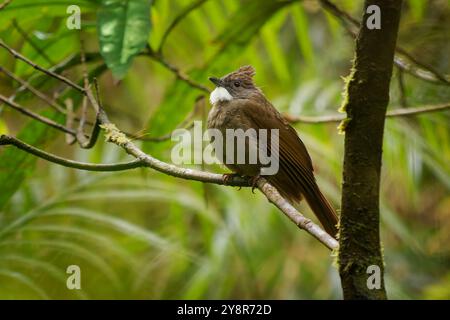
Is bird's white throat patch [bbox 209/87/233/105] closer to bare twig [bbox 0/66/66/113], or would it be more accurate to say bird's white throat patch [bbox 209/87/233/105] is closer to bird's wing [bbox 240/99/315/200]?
bird's wing [bbox 240/99/315/200]

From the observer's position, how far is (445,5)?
529 centimetres

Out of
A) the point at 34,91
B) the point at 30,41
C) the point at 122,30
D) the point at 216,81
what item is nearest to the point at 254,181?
the point at 216,81

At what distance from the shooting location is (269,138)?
350 centimetres

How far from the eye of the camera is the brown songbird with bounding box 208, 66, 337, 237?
127 inches

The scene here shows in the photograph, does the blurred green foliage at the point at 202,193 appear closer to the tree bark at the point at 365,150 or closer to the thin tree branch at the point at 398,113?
the thin tree branch at the point at 398,113

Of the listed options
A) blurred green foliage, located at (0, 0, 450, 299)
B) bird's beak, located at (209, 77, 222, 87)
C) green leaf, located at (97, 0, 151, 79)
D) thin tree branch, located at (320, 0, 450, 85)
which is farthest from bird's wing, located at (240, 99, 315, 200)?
green leaf, located at (97, 0, 151, 79)

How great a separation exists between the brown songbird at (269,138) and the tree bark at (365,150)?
114cm

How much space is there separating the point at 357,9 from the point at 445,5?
68cm

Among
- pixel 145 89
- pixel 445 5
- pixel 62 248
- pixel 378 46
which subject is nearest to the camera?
pixel 378 46
